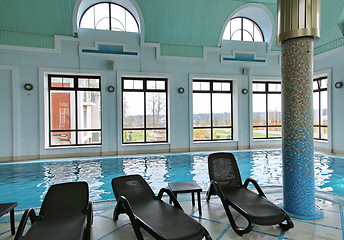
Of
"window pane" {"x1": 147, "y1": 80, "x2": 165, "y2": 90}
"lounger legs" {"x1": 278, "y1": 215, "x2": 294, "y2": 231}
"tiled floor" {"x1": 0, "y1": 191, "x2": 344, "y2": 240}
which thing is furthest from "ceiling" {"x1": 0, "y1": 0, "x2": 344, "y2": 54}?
"lounger legs" {"x1": 278, "y1": 215, "x2": 294, "y2": 231}

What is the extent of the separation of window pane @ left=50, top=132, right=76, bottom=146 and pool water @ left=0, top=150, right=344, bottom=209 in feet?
3.66

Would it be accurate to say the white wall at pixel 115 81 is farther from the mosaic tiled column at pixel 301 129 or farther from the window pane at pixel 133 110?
the mosaic tiled column at pixel 301 129

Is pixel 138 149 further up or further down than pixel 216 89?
further down

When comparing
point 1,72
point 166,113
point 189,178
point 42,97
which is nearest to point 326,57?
point 166,113

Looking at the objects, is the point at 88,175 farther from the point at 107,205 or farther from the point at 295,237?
the point at 295,237

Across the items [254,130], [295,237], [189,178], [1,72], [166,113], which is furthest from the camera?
[254,130]

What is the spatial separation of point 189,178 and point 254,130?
6.21 metres

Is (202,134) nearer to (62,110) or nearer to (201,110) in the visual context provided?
(201,110)

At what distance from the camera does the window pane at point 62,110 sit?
9039 mm

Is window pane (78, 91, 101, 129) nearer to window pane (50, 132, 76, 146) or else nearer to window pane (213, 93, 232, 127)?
window pane (50, 132, 76, 146)

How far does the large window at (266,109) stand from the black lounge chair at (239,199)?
741 cm

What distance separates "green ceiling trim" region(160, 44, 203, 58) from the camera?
9523 millimetres

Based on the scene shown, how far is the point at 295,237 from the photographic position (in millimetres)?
2816

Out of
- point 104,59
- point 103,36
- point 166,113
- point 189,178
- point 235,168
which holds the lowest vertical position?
point 189,178
